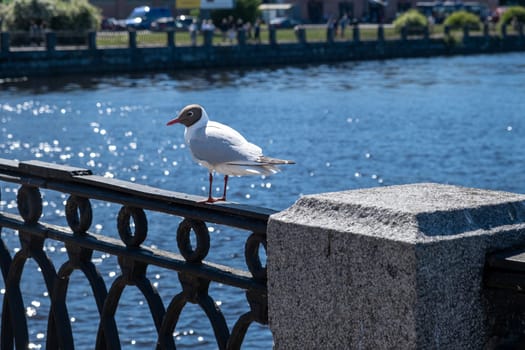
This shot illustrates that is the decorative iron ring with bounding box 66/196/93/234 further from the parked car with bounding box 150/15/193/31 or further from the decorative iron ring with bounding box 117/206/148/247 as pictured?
the parked car with bounding box 150/15/193/31

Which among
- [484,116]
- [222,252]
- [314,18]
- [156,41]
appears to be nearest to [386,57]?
[156,41]

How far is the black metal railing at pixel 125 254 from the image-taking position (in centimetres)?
306

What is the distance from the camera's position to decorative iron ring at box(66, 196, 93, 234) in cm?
357

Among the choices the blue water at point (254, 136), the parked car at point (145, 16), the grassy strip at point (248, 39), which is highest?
the parked car at point (145, 16)

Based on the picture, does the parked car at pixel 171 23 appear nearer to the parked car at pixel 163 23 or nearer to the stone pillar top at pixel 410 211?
the parked car at pixel 163 23

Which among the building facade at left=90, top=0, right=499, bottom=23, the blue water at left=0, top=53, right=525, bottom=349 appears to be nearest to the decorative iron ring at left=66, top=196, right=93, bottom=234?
the blue water at left=0, top=53, right=525, bottom=349

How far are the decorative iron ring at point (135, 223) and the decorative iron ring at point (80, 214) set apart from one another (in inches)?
6.7

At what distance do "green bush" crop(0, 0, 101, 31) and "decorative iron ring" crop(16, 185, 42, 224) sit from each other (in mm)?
54145

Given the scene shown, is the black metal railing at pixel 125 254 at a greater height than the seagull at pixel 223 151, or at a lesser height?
lesser

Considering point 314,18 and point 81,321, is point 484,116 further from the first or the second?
point 314,18

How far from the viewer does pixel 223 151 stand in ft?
12.4

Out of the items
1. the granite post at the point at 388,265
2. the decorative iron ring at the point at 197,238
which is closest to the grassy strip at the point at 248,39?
the decorative iron ring at the point at 197,238

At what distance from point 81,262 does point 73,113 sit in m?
36.5

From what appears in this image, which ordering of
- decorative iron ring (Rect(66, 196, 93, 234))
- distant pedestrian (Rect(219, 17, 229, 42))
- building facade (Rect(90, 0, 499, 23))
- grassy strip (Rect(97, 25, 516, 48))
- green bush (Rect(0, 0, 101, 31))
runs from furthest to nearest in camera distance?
building facade (Rect(90, 0, 499, 23))
distant pedestrian (Rect(219, 17, 229, 42))
grassy strip (Rect(97, 25, 516, 48))
green bush (Rect(0, 0, 101, 31))
decorative iron ring (Rect(66, 196, 93, 234))
